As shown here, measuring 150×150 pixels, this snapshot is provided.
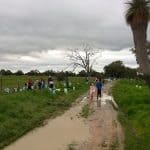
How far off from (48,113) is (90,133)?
7.92 meters

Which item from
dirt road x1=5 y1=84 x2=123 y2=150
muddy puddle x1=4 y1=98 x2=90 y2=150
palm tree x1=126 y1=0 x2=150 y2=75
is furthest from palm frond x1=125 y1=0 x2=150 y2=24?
muddy puddle x1=4 y1=98 x2=90 y2=150

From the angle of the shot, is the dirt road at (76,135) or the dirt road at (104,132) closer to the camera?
the dirt road at (104,132)

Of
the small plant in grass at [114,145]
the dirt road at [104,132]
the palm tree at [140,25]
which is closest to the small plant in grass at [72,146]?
the dirt road at [104,132]

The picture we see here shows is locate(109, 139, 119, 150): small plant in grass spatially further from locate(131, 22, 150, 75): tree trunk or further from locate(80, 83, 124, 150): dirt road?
locate(131, 22, 150, 75): tree trunk

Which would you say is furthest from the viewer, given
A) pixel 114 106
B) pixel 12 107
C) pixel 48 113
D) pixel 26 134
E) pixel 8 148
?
pixel 114 106

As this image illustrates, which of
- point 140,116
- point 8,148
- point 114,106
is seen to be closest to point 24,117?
point 140,116

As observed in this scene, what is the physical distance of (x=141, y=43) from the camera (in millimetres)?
8383

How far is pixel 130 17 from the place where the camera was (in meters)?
9.14

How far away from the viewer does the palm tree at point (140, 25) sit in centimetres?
836

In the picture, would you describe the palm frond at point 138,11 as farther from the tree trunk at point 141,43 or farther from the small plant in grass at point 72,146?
the small plant in grass at point 72,146

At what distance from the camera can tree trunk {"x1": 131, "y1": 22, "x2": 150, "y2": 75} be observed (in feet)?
27.3

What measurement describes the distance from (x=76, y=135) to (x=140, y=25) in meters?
10.9

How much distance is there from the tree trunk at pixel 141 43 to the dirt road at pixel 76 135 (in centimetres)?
705

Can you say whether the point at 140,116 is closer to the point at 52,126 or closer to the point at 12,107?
the point at 52,126
